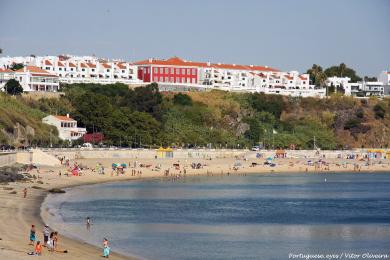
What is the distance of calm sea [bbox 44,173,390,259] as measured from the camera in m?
37.5

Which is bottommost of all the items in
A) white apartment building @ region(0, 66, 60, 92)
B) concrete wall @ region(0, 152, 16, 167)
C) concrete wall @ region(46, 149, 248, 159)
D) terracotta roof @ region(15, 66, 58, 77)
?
concrete wall @ region(0, 152, 16, 167)

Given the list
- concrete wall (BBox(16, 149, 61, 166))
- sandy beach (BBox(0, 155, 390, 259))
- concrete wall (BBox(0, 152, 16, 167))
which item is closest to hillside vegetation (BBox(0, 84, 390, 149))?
sandy beach (BBox(0, 155, 390, 259))

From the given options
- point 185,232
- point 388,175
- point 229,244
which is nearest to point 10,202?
point 185,232

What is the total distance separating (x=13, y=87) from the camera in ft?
336

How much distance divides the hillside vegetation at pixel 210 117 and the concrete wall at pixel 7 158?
14.8 m

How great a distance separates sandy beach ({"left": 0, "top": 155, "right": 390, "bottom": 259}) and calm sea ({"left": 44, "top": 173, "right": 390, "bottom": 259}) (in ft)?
4.91

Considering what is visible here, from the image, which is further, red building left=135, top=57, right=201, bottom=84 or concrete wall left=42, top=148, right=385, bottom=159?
red building left=135, top=57, right=201, bottom=84

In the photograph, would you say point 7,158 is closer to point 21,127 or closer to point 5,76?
point 21,127

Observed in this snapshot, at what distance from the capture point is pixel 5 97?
95188mm

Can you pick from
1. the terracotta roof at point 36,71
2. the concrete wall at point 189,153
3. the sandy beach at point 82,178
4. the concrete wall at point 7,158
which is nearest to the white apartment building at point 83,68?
the terracotta roof at point 36,71

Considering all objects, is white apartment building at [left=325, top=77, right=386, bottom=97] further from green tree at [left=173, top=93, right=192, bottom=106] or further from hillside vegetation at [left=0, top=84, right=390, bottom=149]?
green tree at [left=173, top=93, right=192, bottom=106]

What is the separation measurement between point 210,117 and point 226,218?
64.0 m

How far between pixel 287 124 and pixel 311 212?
64.7 meters

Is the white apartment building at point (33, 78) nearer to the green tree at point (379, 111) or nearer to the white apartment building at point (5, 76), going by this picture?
the white apartment building at point (5, 76)
